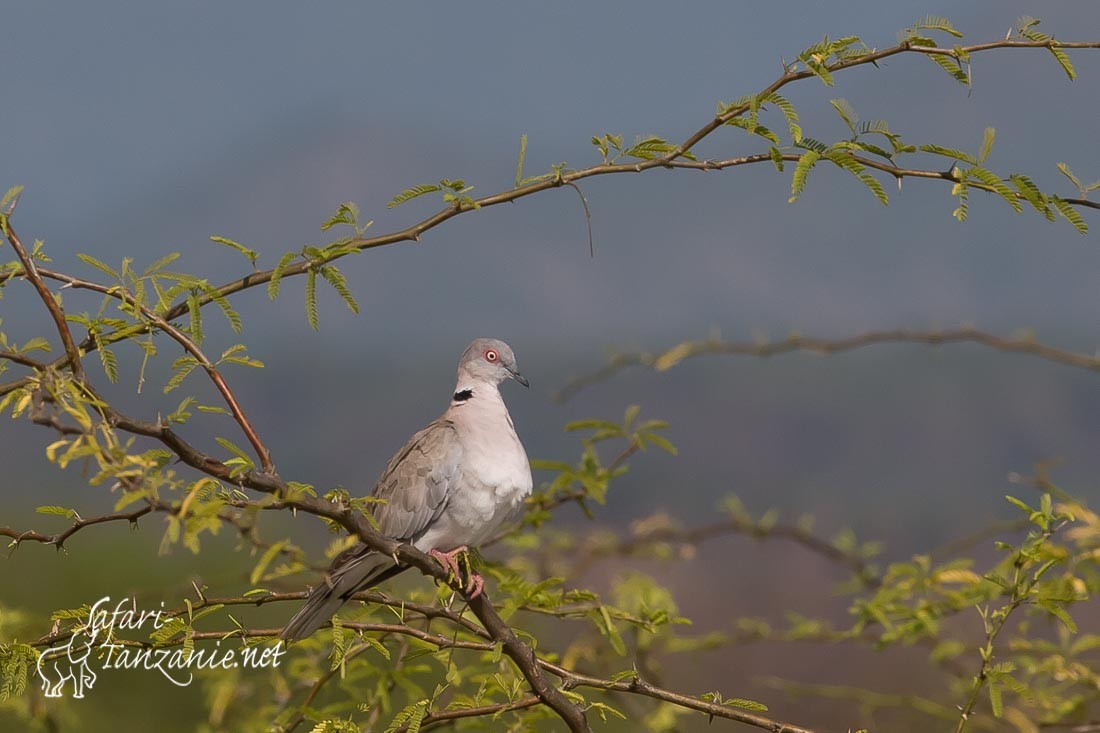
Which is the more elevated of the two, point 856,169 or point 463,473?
point 856,169

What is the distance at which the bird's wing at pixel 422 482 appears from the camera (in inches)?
130

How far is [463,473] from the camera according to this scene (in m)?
3.25

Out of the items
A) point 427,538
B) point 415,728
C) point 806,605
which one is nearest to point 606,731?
point 806,605

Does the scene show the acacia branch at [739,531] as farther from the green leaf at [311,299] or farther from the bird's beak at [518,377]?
the green leaf at [311,299]

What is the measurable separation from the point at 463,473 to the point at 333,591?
23.6 inches

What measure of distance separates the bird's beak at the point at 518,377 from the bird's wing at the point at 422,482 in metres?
0.26

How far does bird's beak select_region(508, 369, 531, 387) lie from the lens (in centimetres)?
354

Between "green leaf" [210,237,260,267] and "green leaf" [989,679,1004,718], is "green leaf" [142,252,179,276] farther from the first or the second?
"green leaf" [989,679,1004,718]

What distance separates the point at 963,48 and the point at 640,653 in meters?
2.17

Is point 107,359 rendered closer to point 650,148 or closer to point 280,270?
point 280,270

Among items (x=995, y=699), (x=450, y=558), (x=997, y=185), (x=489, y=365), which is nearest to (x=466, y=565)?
(x=450, y=558)

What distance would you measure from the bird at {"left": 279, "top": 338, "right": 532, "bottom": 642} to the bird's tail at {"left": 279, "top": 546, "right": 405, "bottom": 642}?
111mm

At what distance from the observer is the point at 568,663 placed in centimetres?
365

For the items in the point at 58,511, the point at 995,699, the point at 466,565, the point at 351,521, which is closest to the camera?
the point at 351,521
